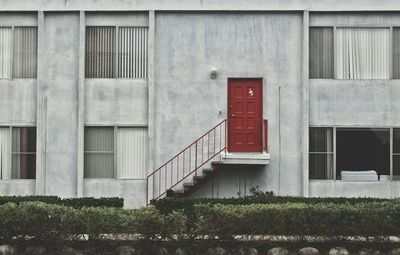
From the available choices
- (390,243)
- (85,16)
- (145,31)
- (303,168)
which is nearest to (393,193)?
(303,168)

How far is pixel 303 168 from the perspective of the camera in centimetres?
2203

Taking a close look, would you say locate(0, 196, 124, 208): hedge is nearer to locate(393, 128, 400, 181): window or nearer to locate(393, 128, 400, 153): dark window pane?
locate(393, 128, 400, 181): window

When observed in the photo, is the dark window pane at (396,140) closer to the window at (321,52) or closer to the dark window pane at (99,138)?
the window at (321,52)

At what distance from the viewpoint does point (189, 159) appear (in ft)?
72.3

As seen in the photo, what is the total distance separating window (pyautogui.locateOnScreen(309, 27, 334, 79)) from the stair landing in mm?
3198

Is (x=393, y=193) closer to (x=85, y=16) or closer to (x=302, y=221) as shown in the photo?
(x=302, y=221)

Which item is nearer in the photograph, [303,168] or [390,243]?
[390,243]

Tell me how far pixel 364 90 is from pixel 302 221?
312 inches

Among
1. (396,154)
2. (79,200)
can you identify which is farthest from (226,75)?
(79,200)

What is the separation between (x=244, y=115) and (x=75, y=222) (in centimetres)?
838

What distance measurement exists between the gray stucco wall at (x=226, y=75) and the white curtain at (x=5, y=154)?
4709 millimetres

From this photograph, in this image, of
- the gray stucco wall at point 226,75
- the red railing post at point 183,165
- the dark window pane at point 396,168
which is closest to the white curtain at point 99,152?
the red railing post at point 183,165

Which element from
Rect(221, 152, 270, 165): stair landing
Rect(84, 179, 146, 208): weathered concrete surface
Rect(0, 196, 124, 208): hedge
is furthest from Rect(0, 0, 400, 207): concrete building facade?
Rect(0, 196, 124, 208): hedge

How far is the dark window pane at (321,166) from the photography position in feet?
73.0
